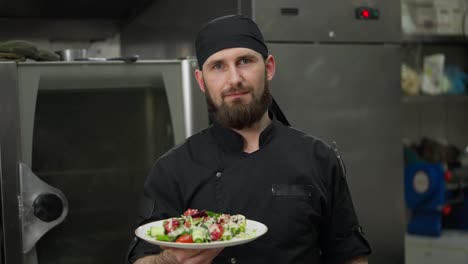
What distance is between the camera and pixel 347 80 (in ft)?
7.57

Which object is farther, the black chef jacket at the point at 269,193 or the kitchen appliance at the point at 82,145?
the kitchen appliance at the point at 82,145

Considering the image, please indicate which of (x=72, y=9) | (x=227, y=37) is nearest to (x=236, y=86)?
(x=227, y=37)

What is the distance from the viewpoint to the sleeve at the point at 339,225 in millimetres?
1584

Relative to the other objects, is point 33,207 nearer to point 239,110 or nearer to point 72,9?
point 239,110

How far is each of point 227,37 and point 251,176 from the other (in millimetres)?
346

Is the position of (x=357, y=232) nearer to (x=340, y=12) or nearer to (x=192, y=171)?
(x=192, y=171)

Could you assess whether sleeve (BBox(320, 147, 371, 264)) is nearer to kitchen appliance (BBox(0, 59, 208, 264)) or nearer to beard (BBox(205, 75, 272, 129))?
beard (BBox(205, 75, 272, 129))

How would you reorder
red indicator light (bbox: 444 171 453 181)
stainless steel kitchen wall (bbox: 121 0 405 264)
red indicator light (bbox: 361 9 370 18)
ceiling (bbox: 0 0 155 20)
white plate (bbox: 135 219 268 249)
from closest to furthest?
white plate (bbox: 135 219 268 249)
stainless steel kitchen wall (bbox: 121 0 405 264)
red indicator light (bbox: 361 9 370 18)
ceiling (bbox: 0 0 155 20)
red indicator light (bbox: 444 171 453 181)

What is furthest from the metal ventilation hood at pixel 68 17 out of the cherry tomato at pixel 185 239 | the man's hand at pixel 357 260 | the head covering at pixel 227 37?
the cherry tomato at pixel 185 239

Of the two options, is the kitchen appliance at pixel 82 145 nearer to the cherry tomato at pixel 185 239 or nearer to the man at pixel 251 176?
the man at pixel 251 176

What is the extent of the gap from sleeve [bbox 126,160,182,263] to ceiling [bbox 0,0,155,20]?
123 cm

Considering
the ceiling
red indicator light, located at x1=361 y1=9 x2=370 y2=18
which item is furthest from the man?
the ceiling

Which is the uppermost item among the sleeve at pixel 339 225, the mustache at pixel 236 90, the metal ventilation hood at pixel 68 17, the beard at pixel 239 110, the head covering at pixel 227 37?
the metal ventilation hood at pixel 68 17

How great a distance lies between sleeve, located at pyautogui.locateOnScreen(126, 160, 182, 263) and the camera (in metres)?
1.51
